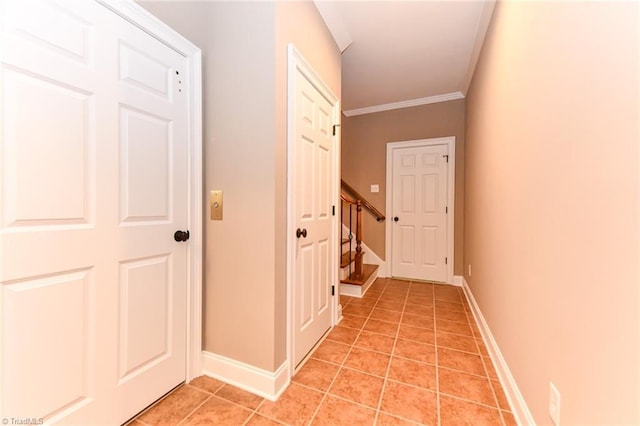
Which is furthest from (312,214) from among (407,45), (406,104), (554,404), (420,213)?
(406,104)

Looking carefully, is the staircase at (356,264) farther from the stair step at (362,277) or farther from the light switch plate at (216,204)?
the light switch plate at (216,204)

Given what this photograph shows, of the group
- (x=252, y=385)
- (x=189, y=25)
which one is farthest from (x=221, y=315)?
(x=189, y=25)

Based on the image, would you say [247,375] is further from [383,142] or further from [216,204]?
[383,142]

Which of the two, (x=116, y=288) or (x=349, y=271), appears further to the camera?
(x=349, y=271)

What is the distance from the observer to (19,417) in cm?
97

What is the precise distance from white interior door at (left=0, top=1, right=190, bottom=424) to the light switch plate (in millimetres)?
158

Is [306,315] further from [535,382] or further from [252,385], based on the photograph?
[535,382]

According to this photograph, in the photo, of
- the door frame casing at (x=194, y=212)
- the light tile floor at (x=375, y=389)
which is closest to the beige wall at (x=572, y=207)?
the light tile floor at (x=375, y=389)

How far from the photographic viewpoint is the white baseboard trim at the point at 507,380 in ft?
4.07

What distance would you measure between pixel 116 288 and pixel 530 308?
2001 mm

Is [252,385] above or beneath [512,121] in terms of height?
beneath

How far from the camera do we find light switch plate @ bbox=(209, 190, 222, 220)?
63.2 inches

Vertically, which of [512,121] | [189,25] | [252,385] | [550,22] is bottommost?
[252,385]

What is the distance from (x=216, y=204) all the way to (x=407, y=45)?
93.2 inches
